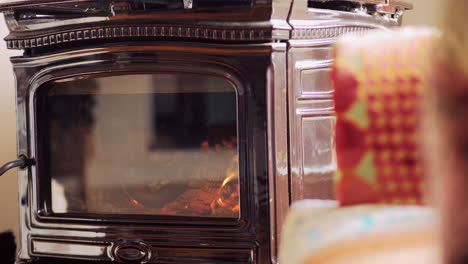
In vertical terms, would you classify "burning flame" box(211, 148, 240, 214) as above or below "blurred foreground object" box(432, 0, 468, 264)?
below

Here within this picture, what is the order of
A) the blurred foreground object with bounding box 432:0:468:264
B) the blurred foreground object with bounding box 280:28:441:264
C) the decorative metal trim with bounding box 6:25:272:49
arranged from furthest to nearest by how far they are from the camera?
the decorative metal trim with bounding box 6:25:272:49
the blurred foreground object with bounding box 280:28:441:264
the blurred foreground object with bounding box 432:0:468:264

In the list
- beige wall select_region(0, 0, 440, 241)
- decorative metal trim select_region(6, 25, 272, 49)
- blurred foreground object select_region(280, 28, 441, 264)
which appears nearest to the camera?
blurred foreground object select_region(280, 28, 441, 264)

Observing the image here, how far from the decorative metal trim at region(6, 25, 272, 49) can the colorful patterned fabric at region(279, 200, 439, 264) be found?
67 cm

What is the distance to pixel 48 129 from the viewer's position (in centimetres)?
130

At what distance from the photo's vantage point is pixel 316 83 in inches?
45.5

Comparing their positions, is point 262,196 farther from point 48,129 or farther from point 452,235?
point 452,235

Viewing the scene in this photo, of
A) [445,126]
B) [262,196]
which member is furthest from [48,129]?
[445,126]

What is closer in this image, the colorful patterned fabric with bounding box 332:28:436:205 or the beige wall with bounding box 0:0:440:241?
the colorful patterned fabric with bounding box 332:28:436:205

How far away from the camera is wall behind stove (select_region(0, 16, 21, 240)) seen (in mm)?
1662

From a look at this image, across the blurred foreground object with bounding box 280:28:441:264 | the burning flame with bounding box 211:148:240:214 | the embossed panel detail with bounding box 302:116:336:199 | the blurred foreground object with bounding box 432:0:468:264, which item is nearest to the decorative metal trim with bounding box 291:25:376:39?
the embossed panel detail with bounding box 302:116:336:199

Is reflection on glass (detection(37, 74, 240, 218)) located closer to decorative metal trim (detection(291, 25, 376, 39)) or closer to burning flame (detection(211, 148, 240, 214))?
burning flame (detection(211, 148, 240, 214))

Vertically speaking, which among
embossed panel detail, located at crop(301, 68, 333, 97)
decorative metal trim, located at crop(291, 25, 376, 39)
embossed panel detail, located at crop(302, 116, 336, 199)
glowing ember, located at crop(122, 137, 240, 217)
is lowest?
glowing ember, located at crop(122, 137, 240, 217)

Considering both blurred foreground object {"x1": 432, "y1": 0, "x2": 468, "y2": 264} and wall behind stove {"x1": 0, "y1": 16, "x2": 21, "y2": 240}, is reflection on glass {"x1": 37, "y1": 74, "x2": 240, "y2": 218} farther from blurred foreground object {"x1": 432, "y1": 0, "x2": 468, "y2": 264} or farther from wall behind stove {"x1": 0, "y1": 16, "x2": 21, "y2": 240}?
blurred foreground object {"x1": 432, "y1": 0, "x2": 468, "y2": 264}

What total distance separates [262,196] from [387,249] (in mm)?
732
